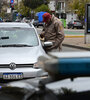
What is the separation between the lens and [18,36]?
9391mm

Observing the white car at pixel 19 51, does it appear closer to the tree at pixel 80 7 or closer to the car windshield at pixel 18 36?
the car windshield at pixel 18 36

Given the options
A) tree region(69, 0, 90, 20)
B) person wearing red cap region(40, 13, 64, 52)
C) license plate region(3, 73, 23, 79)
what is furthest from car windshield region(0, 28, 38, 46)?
tree region(69, 0, 90, 20)

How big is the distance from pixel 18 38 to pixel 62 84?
6.91 metres

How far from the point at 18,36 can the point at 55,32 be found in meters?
1.28

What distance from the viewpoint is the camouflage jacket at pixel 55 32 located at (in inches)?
400

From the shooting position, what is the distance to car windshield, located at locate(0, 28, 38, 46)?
9.16m

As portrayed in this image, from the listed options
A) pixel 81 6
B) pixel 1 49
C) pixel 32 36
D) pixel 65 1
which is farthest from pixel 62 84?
pixel 65 1

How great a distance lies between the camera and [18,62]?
26.4 ft

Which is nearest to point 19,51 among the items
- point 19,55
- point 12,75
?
point 19,55

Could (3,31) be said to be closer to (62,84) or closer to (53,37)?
(53,37)

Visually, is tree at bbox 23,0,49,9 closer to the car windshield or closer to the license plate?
the car windshield

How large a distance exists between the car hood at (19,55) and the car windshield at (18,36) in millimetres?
365

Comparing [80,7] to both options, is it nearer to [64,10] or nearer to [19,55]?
[64,10]

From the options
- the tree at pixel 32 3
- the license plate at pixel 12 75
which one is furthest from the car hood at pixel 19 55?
the tree at pixel 32 3
